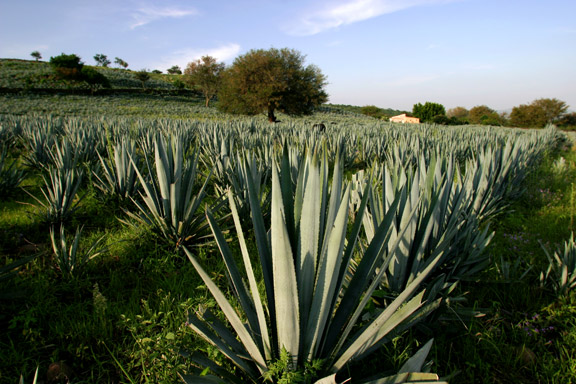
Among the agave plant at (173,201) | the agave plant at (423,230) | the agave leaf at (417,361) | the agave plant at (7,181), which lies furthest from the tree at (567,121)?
the agave plant at (7,181)

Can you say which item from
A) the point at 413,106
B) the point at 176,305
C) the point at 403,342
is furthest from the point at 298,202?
the point at 413,106

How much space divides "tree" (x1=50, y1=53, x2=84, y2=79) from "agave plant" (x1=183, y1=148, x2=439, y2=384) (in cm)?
5066

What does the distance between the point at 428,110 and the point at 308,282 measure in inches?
2250

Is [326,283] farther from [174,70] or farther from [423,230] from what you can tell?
[174,70]

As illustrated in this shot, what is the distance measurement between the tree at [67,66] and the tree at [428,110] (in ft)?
174

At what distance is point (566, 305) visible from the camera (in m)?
1.89

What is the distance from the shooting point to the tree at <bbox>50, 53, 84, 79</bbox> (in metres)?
39.8

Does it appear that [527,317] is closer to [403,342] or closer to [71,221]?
[403,342]

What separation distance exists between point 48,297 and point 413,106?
59.9 metres

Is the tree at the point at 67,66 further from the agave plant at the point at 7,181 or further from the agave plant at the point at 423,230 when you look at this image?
the agave plant at the point at 423,230

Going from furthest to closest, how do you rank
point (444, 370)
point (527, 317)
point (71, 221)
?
point (71, 221) < point (527, 317) < point (444, 370)

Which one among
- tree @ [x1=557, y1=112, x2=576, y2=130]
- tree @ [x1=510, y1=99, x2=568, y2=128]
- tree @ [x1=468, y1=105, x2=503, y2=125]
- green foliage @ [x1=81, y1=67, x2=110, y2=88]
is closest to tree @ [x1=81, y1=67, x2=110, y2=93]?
green foliage @ [x1=81, y1=67, x2=110, y2=88]

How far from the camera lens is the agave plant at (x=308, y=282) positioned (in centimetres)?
84

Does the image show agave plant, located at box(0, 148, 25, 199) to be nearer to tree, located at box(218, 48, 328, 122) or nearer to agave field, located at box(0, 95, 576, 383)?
agave field, located at box(0, 95, 576, 383)
